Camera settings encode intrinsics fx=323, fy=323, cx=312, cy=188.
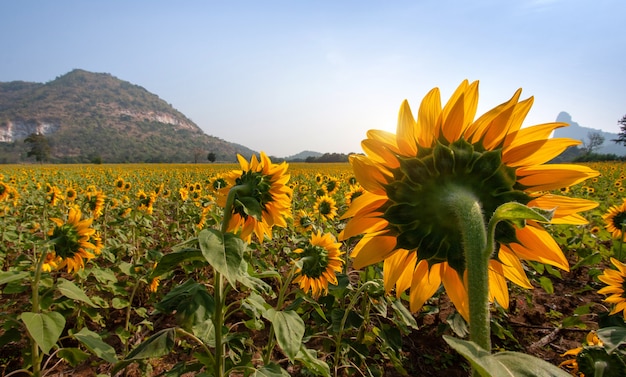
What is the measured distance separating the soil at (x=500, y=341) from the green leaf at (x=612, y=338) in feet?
4.77

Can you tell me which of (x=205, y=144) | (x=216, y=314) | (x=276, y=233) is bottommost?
(x=276, y=233)

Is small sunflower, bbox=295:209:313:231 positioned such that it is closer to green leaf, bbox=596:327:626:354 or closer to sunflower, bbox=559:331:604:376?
sunflower, bbox=559:331:604:376

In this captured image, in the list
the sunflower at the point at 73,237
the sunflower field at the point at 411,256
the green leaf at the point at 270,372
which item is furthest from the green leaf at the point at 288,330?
the sunflower at the point at 73,237

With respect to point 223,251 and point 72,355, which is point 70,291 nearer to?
point 72,355

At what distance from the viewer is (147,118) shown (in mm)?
170875

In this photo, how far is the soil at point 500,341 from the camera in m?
2.48

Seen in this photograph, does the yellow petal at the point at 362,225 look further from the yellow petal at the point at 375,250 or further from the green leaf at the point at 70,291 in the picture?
the green leaf at the point at 70,291

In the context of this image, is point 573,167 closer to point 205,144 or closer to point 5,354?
point 5,354

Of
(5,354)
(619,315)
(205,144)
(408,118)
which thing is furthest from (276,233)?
(205,144)

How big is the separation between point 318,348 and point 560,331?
2075 mm

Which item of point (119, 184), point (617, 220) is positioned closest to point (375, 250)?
point (617, 220)

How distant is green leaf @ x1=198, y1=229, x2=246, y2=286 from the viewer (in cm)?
97

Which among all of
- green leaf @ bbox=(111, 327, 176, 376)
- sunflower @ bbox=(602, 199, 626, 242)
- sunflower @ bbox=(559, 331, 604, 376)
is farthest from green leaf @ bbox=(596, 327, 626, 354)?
sunflower @ bbox=(602, 199, 626, 242)

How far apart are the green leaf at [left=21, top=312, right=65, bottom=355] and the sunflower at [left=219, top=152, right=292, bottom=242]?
0.83 meters
